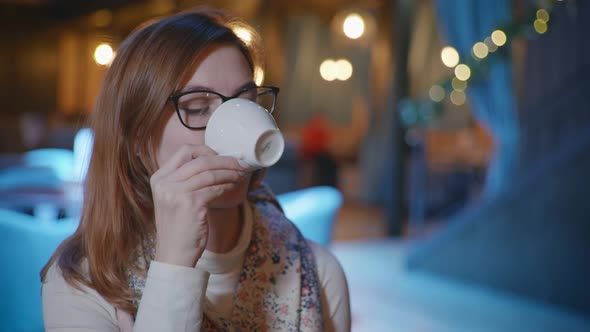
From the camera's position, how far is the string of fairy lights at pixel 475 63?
13.3ft

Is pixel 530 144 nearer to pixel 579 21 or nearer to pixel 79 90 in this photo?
pixel 579 21

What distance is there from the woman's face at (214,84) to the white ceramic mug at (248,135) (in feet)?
0.39

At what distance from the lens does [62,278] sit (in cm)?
87

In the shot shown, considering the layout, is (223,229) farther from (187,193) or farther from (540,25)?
(540,25)

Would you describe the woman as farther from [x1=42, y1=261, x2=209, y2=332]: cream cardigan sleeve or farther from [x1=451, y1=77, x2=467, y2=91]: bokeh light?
[x1=451, y1=77, x2=467, y2=91]: bokeh light

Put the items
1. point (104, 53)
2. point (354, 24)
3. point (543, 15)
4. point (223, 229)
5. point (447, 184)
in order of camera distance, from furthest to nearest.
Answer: point (354, 24) → point (447, 184) → point (104, 53) → point (543, 15) → point (223, 229)

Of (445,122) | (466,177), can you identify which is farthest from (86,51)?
(466,177)

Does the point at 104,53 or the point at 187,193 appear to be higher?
the point at 104,53

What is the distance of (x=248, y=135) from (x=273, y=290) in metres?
0.41

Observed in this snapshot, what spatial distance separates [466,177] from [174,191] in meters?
7.37

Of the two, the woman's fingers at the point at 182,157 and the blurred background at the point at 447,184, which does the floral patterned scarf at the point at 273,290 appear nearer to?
the woman's fingers at the point at 182,157

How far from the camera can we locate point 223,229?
3.31ft

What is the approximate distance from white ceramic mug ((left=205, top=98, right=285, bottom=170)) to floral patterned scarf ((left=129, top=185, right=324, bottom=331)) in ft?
1.01

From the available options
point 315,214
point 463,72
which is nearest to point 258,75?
point 315,214
